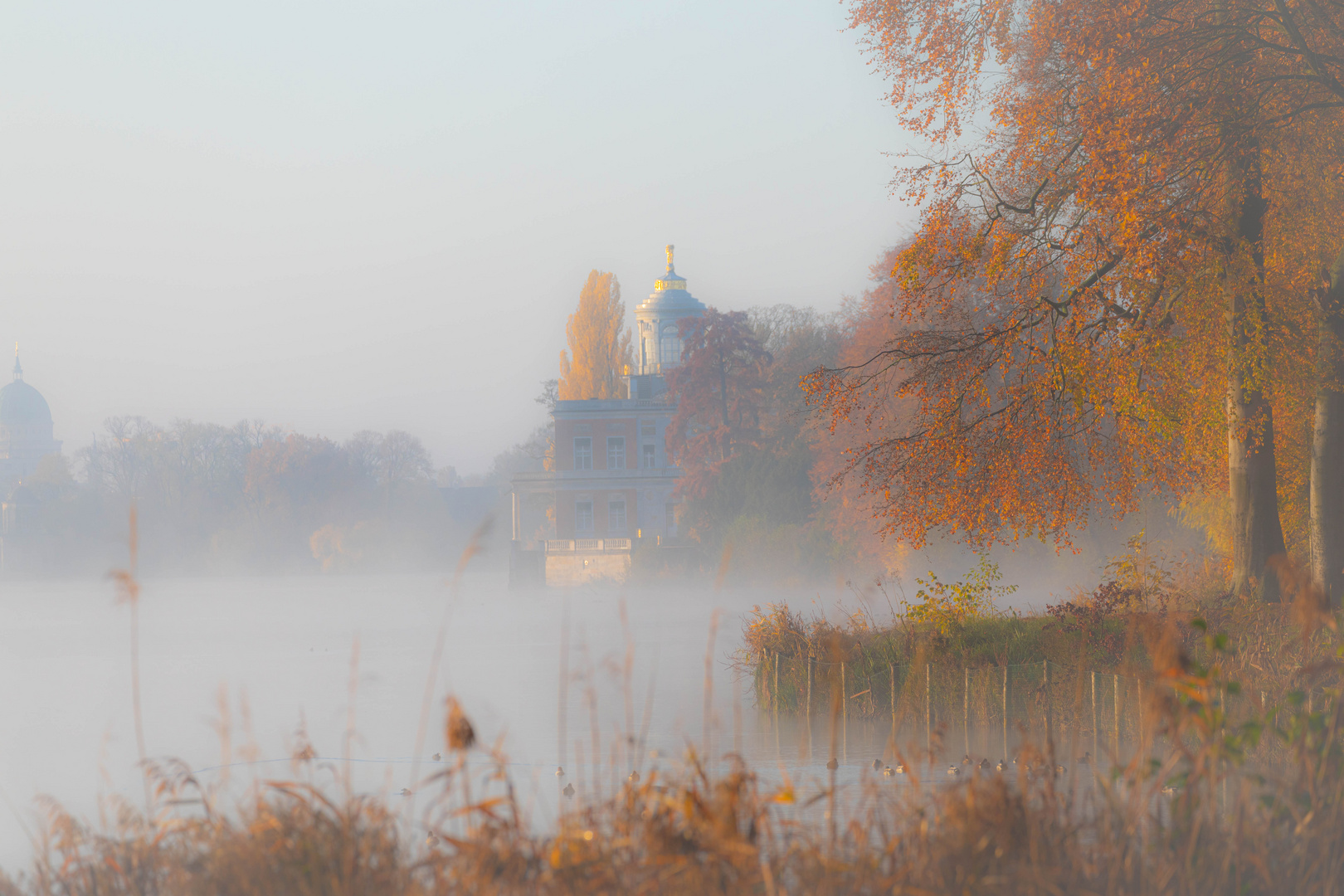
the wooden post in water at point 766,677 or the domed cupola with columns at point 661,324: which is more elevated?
the domed cupola with columns at point 661,324

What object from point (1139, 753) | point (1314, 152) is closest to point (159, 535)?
point (1314, 152)

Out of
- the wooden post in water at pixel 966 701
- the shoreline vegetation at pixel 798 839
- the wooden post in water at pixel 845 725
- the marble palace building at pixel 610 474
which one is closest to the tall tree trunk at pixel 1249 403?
the wooden post in water at pixel 966 701

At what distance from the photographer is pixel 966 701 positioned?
1203cm

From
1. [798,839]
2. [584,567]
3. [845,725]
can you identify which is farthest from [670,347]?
[798,839]

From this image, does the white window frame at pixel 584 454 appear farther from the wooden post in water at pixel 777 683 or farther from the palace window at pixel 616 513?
the wooden post in water at pixel 777 683

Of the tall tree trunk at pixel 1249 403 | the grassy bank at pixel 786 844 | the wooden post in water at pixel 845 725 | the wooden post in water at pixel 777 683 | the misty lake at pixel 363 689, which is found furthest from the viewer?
the wooden post in water at pixel 777 683

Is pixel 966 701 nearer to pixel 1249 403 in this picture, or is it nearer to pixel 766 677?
pixel 766 677

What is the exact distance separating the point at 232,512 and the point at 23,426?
8697 cm

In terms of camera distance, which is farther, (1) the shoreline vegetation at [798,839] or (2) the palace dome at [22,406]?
(2) the palace dome at [22,406]

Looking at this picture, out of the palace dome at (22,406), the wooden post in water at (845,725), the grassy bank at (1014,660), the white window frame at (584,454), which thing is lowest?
the wooden post in water at (845,725)

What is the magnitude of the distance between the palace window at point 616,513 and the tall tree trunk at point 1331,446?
45.1 m

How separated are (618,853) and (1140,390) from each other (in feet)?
36.0

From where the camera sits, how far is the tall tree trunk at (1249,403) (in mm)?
12766

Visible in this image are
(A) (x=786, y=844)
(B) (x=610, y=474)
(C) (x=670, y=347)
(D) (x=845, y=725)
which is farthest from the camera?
(C) (x=670, y=347)
